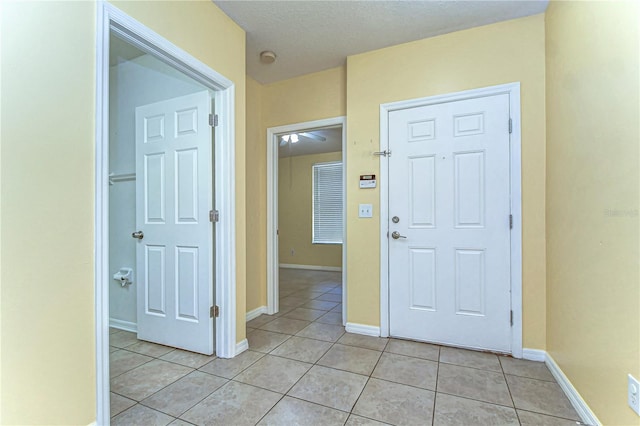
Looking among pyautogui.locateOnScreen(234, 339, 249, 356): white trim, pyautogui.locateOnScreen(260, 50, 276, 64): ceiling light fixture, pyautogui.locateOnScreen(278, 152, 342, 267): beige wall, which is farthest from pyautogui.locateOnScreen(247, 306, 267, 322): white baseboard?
pyautogui.locateOnScreen(278, 152, 342, 267): beige wall

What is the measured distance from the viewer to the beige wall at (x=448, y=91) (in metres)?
2.19

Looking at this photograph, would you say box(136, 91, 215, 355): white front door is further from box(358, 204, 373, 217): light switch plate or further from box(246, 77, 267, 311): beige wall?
box(358, 204, 373, 217): light switch plate

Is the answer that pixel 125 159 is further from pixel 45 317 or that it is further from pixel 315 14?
pixel 315 14

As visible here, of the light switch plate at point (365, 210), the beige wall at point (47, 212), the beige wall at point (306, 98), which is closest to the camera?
the beige wall at point (47, 212)

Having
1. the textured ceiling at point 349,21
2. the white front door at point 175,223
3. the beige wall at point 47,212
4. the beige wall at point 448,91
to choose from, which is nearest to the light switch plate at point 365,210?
the beige wall at point 448,91

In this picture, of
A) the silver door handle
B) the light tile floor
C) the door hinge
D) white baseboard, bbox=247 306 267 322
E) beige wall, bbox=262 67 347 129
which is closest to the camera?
the light tile floor

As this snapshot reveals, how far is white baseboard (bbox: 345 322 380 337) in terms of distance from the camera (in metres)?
2.65

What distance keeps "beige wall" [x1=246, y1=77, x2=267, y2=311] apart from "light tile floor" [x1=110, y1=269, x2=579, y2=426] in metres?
0.73

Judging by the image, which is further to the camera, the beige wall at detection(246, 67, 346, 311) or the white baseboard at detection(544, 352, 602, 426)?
the beige wall at detection(246, 67, 346, 311)

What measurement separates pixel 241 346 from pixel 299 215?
15.0 ft

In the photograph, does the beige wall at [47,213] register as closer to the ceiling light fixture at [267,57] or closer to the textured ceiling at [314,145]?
the ceiling light fixture at [267,57]

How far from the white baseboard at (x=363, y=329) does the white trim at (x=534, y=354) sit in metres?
1.11

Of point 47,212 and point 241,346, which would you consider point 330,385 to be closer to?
point 241,346

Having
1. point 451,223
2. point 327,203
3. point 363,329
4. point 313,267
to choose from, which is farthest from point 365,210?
point 313,267
